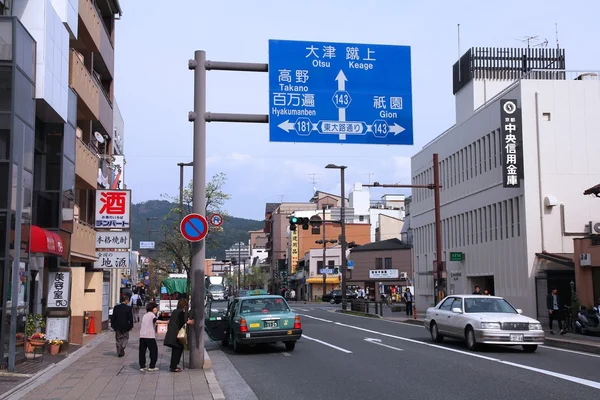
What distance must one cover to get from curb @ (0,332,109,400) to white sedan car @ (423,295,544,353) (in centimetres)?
1050

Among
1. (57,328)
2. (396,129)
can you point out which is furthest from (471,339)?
(57,328)

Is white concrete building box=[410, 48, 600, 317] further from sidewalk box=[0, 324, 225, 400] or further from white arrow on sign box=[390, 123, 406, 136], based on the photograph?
sidewalk box=[0, 324, 225, 400]

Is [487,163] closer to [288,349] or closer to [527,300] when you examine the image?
[527,300]

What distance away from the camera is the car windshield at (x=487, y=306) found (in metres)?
19.8

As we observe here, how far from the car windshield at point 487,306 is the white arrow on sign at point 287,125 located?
820 centimetres

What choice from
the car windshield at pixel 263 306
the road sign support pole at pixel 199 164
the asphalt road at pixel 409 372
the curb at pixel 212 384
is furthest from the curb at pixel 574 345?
the road sign support pole at pixel 199 164

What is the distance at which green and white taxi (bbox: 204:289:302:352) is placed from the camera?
19.2 meters

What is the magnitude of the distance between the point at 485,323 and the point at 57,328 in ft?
39.5

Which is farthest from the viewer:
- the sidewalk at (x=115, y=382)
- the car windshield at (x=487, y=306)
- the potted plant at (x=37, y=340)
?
the car windshield at (x=487, y=306)

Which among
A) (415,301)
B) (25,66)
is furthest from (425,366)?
(415,301)

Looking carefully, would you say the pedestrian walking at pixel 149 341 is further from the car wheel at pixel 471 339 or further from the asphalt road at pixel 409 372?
the car wheel at pixel 471 339

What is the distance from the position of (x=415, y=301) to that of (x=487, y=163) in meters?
18.1

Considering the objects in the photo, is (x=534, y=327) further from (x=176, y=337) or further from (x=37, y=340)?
(x=37, y=340)

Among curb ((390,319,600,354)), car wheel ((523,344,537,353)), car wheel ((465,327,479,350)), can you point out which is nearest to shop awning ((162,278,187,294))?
curb ((390,319,600,354))
